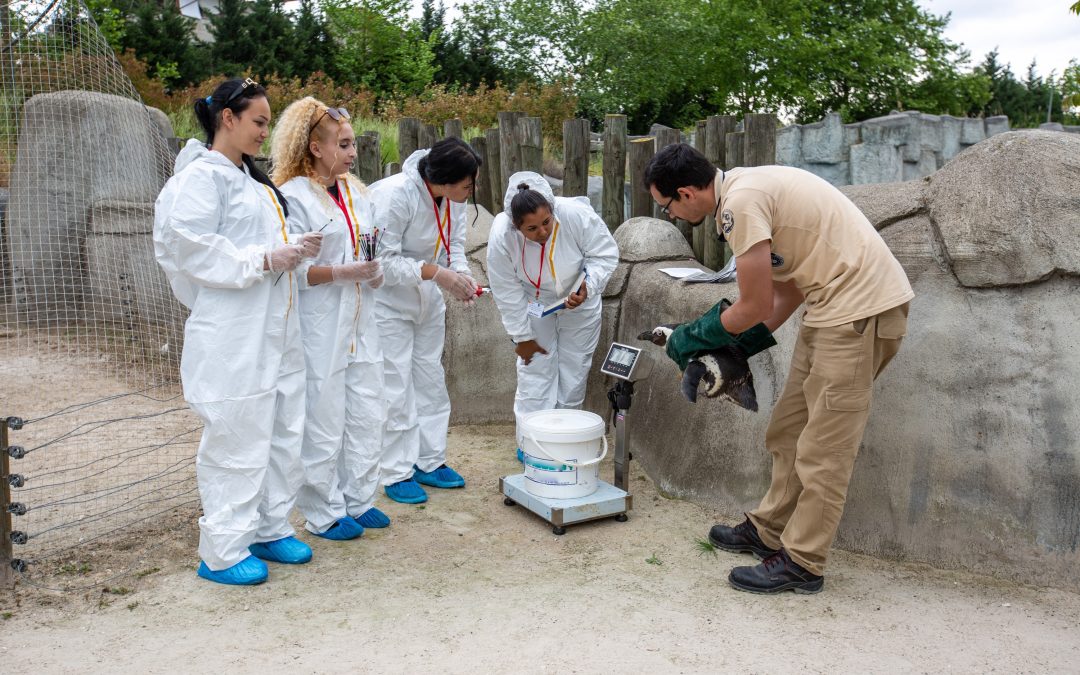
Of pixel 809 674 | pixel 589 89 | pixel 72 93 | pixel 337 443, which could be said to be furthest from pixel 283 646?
pixel 589 89

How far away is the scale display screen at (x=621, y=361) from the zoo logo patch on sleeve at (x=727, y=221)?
44.5 inches

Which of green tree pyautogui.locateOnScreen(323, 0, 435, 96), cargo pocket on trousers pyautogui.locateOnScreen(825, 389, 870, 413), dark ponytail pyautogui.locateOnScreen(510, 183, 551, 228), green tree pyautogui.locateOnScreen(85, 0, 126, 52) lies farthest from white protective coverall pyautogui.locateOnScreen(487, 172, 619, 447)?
green tree pyautogui.locateOnScreen(323, 0, 435, 96)

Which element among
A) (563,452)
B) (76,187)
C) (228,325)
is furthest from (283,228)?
(76,187)

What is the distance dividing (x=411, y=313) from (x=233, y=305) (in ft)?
4.25

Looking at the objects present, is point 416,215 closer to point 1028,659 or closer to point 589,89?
point 1028,659

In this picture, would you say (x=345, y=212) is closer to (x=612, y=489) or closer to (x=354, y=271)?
(x=354, y=271)

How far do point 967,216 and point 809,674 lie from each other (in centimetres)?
193

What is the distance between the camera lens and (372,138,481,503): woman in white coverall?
14.8ft

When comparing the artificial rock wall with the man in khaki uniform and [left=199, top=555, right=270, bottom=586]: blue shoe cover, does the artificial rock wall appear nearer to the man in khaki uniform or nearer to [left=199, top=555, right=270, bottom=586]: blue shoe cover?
the man in khaki uniform

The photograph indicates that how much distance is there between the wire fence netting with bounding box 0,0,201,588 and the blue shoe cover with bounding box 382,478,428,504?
3.44ft

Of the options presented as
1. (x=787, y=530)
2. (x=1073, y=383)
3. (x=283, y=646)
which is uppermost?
(x=1073, y=383)

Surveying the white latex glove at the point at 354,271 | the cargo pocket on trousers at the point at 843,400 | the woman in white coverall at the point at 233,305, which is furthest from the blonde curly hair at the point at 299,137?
the cargo pocket on trousers at the point at 843,400

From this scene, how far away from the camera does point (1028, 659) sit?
3076 mm

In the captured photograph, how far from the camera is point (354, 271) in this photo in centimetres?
388
